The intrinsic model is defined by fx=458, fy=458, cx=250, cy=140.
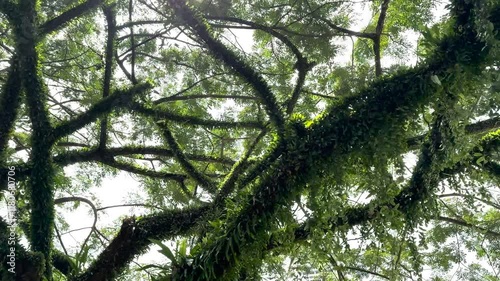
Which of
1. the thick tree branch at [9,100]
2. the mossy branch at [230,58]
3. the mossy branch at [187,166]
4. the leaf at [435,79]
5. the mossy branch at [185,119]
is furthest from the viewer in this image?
the mossy branch at [187,166]

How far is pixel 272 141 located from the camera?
2.87 metres

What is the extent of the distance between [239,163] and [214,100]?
1786 millimetres

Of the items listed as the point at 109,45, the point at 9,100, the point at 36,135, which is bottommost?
the point at 36,135

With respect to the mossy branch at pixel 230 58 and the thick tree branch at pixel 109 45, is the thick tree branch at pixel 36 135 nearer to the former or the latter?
the thick tree branch at pixel 109 45

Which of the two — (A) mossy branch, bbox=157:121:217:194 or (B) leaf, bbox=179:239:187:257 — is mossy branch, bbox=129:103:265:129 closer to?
(A) mossy branch, bbox=157:121:217:194

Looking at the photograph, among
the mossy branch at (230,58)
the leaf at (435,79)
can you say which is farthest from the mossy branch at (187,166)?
the leaf at (435,79)

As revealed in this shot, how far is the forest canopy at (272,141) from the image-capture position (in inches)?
82.8

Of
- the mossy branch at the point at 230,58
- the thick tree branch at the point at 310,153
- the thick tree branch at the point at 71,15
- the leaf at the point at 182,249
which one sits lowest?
the leaf at the point at 182,249

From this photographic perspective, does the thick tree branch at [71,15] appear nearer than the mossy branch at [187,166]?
Yes

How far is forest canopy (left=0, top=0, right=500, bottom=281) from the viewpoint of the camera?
2.10 m

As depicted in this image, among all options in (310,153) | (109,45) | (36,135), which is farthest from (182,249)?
(109,45)

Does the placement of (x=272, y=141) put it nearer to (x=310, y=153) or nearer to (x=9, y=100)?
(x=310, y=153)

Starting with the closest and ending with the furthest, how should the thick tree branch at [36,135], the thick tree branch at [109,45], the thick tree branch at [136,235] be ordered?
the thick tree branch at [136,235]
the thick tree branch at [36,135]
the thick tree branch at [109,45]

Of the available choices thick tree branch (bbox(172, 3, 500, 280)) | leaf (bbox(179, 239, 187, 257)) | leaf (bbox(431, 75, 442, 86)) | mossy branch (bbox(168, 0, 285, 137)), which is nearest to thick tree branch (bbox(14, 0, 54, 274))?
mossy branch (bbox(168, 0, 285, 137))
